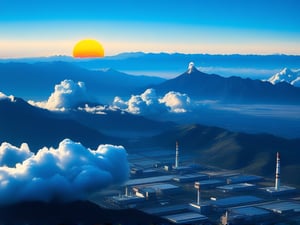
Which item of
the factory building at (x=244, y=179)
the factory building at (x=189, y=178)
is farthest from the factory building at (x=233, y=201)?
the factory building at (x=189, y=178)

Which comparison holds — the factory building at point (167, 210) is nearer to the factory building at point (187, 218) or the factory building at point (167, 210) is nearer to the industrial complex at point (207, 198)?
the industrial complex at point (207, 198)

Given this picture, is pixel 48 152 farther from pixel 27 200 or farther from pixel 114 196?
pixel 114 196

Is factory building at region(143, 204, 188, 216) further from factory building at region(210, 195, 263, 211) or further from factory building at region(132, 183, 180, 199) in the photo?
factory building at region(132, 183, 180, 199)

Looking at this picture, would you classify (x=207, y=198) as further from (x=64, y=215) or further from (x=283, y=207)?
(x=64, y=215)

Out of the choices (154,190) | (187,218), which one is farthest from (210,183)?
(187,218)

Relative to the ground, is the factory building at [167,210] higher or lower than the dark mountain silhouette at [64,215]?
lower
